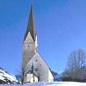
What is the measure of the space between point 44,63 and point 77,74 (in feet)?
61.0

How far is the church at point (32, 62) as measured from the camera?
273ft

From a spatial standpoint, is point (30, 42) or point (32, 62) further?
point (30, 42)

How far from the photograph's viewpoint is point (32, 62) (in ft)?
298

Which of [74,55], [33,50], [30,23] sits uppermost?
[30,23]

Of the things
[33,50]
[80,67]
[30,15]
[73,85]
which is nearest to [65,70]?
[80,67]

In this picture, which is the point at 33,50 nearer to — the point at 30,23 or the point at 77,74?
the point at 30,23

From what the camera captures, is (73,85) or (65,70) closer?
(73,85)

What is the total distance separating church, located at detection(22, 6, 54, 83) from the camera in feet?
273

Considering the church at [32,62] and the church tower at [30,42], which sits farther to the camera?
the church tower at [30,42]

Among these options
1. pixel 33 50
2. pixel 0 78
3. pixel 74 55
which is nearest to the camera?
pixel 0 78

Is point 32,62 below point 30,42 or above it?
below

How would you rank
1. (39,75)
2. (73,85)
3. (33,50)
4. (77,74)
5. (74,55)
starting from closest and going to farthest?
(73,85), (77,74), (74,55), (39,75), (33,50)

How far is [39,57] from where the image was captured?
9038 centimetres

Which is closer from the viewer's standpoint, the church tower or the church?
the church
